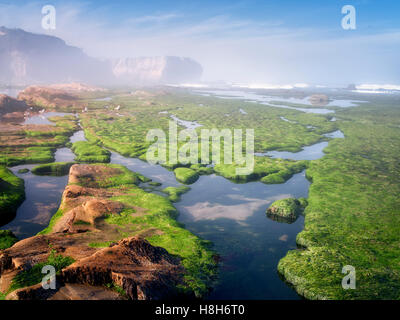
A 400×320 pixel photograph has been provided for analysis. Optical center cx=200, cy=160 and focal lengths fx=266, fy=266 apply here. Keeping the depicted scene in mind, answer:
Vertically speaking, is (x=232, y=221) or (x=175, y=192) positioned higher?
(x=175, y=192)

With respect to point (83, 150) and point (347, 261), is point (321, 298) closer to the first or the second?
point (347, 261)

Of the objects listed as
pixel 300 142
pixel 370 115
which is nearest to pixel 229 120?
pixel 300 142

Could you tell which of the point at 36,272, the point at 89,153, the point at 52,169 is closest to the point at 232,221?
the point at 36,272

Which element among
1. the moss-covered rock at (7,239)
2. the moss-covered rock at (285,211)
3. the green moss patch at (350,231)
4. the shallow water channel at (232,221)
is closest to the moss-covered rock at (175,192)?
the shallow water channel at (232,221)

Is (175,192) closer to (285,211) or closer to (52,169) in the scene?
(285,211)

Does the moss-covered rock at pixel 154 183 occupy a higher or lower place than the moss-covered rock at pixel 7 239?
higher

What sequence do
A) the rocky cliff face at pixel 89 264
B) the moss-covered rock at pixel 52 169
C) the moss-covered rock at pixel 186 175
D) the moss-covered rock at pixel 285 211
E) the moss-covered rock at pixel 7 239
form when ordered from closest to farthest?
the rocky cliff face at pixel 89 264, the moss-covered rock at pixel 7 239, the moss-covered rock at pixel 285 211, the moss-covered rock at pixel 186 175, the moss-covered rock at pixel 52 169

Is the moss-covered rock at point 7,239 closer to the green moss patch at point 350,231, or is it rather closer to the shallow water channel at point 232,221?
the shallow water channel at point 232,221
